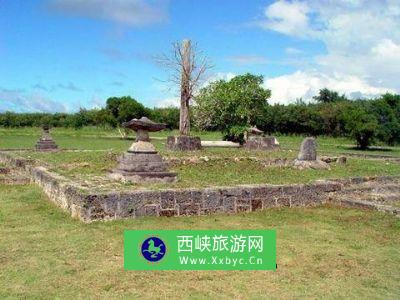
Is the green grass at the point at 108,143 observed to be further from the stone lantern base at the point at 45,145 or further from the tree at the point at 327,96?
the tree at the point at 327,96

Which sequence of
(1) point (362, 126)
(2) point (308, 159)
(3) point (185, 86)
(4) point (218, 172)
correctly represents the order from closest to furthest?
(4) point (218, 172) < (2) point (308, 159) < (3) point (185, 86) < (1) point (362, 126)

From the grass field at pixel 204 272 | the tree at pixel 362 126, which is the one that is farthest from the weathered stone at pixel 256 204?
the tree at pixel 362 126

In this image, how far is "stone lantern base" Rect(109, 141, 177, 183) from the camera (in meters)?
10.8

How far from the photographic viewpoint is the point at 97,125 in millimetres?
57906

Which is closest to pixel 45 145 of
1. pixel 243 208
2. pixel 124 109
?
pixel 243 208

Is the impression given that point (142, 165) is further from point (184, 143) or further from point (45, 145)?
point (45, 145)

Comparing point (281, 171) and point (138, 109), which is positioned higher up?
point (138, 109)

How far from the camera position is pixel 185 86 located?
22.1 m

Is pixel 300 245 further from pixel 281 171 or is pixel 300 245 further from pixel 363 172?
pixel 363 172

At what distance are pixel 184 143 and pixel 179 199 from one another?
11.1 m

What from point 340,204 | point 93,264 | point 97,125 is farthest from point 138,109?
point 93,264

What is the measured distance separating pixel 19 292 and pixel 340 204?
23.5 ft

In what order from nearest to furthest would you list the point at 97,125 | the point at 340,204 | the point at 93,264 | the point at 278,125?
the point at 93,264, the point at 340,204, the point at 278,125, the point at 97,125

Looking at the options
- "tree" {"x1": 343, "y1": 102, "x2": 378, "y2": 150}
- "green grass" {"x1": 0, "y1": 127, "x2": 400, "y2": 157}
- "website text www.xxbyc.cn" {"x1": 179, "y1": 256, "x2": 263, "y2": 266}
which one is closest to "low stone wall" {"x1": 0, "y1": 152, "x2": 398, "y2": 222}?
"website text www.xxbyc.cn" {"x1": 179, "y1": 256, "x2": 263, "y2": 266}
